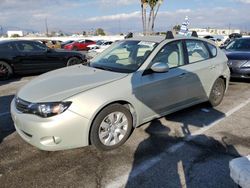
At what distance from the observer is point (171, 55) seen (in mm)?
4723

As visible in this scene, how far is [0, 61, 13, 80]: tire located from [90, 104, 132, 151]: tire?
23.7 feet

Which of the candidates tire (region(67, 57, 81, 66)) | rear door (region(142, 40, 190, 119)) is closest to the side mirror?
rear door (region(142, 40, 190, 119))

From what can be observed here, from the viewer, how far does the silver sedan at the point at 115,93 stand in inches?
135

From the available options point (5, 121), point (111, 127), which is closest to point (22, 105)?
point (111, 127)

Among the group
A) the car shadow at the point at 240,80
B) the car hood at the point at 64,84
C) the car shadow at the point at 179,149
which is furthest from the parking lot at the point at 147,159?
the car shadow at the point at 240,80

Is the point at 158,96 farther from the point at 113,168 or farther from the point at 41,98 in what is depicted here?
the point at 41,98

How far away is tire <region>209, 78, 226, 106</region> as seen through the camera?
567 centimetres

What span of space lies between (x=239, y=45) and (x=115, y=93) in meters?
7.58

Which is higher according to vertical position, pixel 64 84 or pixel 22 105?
pixel 64 84

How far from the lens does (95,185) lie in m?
3.07

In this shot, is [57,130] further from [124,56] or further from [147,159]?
[124,56]

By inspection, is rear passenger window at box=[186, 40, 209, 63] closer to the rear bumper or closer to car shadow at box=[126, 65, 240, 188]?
car shadow at box=[126, 65, 240, 188]

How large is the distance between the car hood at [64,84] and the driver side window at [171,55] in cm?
82

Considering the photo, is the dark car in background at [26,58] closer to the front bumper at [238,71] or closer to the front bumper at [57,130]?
the front bumper at [238,71]
